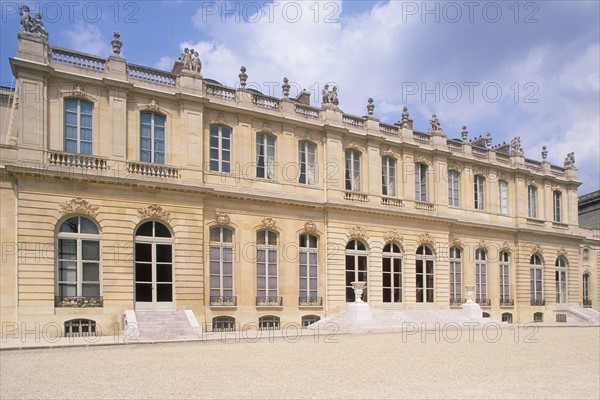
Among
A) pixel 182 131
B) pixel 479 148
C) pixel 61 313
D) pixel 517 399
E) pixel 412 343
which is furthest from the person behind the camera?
pixel 479 148

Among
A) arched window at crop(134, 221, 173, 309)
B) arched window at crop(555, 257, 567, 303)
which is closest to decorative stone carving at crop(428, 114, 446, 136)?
arched window at crop(555, 257, 567, 303)

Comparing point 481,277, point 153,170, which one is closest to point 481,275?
point 481,277

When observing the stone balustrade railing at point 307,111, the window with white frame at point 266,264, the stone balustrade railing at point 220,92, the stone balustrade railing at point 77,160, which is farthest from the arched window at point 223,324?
the stone balustrade railing at point 307,111

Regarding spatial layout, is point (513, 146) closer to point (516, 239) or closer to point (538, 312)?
point (516, 239)

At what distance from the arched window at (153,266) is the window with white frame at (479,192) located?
17.8 m

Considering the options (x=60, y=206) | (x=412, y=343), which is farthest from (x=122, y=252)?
(x=412, y=343)

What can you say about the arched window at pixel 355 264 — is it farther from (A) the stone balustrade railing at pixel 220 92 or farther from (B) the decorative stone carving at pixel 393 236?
(A) the stone balustrade railing at pixel 220 92

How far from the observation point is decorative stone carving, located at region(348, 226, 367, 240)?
25125mm

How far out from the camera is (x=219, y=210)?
21969 mm

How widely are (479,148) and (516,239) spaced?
18.4 feet

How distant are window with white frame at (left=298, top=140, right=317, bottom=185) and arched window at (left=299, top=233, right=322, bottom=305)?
241cm

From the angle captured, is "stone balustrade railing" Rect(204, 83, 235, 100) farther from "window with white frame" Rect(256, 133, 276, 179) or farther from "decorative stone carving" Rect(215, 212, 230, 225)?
"decorative stone carving" Rect(215, 212, 230, 225)

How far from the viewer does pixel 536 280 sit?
33219mm

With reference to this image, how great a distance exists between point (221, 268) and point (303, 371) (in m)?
11.4
